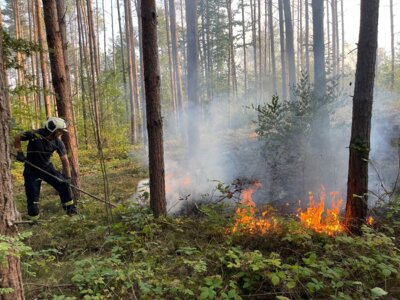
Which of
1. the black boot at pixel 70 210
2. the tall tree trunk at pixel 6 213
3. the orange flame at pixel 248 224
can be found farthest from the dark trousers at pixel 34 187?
the tall tree trunk at pixel 6 213

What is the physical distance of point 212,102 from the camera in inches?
1101

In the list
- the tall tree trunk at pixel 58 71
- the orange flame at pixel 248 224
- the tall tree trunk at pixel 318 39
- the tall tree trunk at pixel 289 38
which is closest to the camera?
the orange flame at pixel 248 224

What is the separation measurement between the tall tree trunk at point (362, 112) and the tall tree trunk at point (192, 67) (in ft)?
26.4

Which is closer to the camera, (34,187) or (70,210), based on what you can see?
(34,187)

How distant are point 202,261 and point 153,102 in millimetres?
2874

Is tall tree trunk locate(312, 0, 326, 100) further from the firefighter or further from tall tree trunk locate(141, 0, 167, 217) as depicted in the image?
the firefighter

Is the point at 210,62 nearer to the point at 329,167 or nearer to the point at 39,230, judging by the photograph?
the point at 329,167

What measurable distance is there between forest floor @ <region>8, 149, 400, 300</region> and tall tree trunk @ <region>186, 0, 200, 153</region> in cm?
737

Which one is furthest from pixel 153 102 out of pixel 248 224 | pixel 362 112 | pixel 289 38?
pixel 289 38

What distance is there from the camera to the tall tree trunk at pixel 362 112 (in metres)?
4.89

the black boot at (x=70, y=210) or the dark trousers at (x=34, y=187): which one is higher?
the dark trousers at (x=34, y=187)

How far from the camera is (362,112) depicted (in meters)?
4.95

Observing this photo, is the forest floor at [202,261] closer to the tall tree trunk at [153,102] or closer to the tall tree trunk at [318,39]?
the tall tree trunk at [153,102]

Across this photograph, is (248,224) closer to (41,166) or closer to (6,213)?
(6,213)
